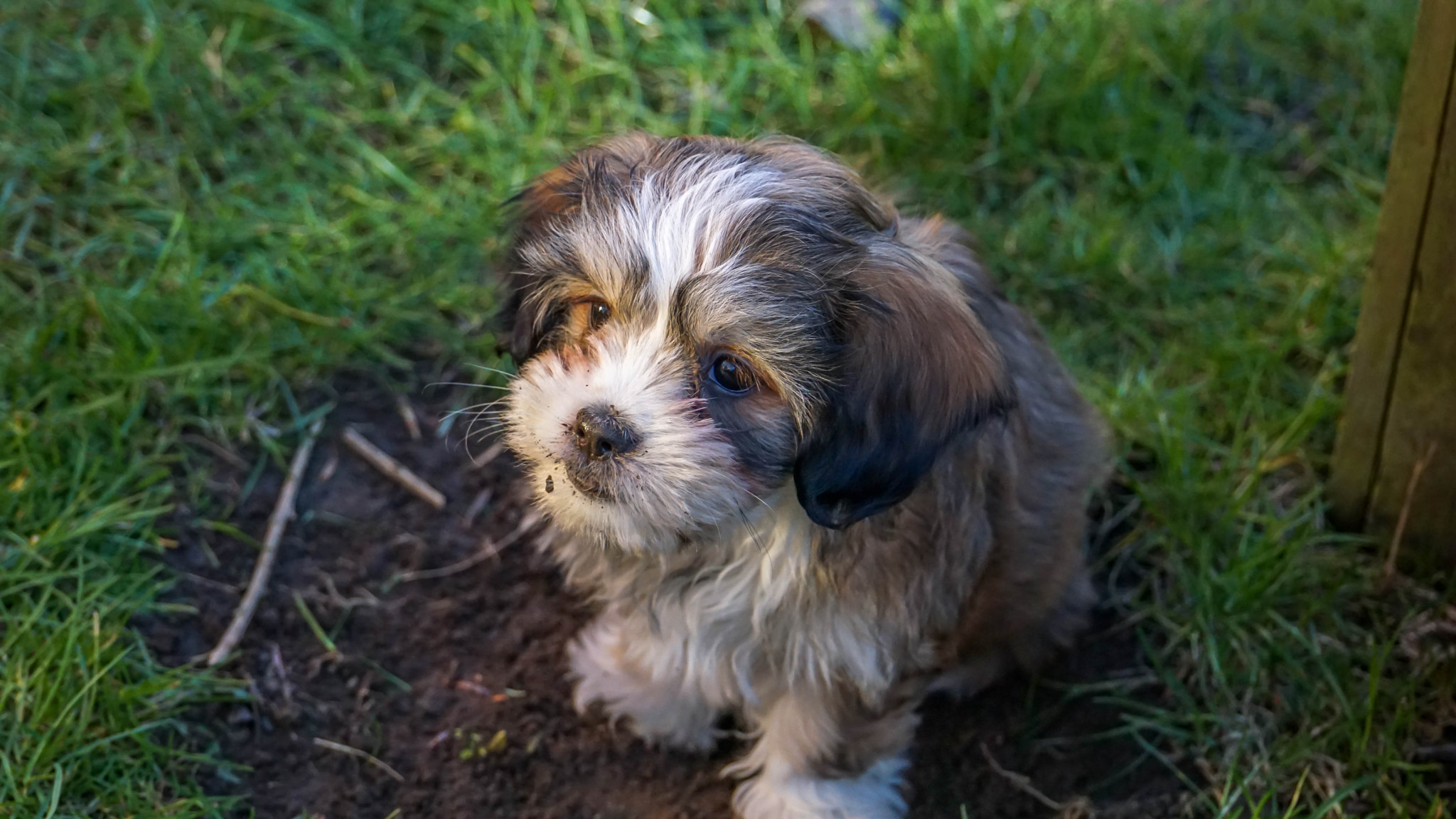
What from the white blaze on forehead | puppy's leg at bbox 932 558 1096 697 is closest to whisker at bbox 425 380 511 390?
the white blaze on forehead

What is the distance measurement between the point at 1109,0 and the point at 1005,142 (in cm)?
93

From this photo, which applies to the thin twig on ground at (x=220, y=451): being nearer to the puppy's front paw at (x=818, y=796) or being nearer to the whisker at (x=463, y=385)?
the whisker at (x=463, y=385)

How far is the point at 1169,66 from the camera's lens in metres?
4.72

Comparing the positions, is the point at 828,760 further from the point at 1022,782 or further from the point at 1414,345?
the point at 1414,345

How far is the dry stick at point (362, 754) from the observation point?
9.72 feet

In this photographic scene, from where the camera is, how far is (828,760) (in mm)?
2742

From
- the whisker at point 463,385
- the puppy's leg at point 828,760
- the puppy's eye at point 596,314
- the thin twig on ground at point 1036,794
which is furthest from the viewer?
the thin twig on ground at point 1036,794

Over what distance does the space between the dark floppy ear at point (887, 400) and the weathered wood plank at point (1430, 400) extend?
1.26m

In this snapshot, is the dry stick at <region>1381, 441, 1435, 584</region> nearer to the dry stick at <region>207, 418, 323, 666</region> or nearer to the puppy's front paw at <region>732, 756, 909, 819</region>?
the puppy's front paw at <region>732, 756, 909, 819</region>

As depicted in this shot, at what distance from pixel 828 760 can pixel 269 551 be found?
1506mm

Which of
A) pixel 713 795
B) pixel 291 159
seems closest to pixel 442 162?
pixel 291 159

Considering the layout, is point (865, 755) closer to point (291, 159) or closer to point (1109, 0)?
point (291, 159)

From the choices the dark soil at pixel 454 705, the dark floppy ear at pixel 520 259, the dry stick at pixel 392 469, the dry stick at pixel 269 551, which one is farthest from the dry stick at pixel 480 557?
the dark floppy ear at pixel 520 259

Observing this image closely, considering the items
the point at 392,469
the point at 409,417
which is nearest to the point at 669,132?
the point at 409,417
